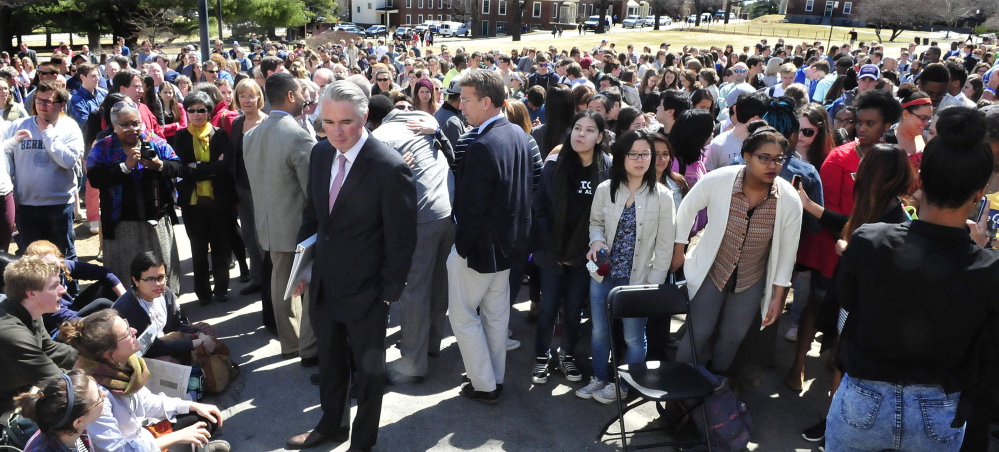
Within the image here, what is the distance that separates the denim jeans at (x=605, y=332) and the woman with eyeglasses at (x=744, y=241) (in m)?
0.32

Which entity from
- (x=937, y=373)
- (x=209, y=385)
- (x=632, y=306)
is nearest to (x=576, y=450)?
(x=632, y=306)

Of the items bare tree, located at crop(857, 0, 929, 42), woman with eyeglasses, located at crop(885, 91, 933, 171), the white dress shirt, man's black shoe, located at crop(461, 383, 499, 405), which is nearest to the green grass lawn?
bare tree, located at crop(857, 0, 929, 42)

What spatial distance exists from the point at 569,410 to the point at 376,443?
1.21 metres

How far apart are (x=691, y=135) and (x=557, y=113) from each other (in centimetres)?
103

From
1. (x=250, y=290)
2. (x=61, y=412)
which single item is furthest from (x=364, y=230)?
(x=250, y=290)

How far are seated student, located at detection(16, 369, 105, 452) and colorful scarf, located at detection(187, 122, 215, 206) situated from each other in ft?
9.90

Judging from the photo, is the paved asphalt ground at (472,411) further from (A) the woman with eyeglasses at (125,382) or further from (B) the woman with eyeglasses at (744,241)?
(B) the woman with eyeglasses at (744,241)

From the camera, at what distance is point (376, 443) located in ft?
13.2

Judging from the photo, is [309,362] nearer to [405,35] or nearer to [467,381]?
[467,381]

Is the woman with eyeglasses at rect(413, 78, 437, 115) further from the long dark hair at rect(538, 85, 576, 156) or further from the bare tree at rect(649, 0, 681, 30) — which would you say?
the bare tree at rect(649, 0, 681, 30)

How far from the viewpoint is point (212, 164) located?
18.7ft

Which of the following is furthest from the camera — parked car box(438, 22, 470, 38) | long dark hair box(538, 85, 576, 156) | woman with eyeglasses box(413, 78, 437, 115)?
parked car box(438, 22, 470, 38)

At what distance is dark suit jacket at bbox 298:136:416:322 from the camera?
3537 mm

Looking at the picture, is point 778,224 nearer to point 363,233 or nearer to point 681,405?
point 681,405
